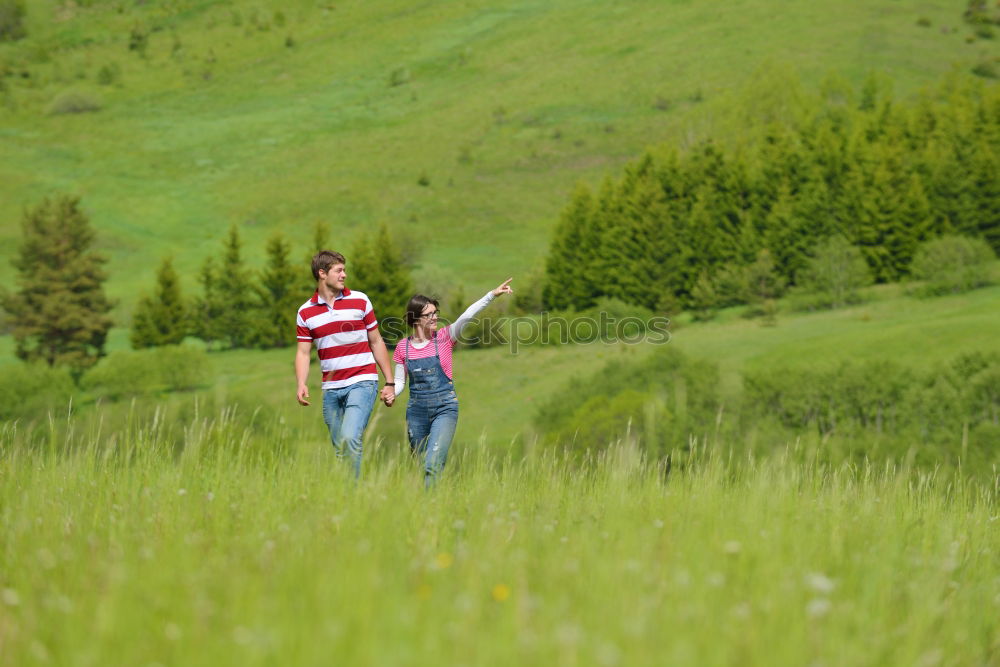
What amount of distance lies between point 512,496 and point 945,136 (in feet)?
276

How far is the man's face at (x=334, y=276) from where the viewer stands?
824 centimetres

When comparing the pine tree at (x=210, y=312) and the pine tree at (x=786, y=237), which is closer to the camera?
the pine tree at (x=786, y=237)

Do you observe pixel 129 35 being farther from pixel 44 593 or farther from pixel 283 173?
pixel 44 593

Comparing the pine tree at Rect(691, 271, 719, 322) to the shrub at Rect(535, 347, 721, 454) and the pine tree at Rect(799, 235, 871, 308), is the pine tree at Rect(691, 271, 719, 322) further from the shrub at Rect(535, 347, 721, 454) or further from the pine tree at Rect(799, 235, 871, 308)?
the shrub at Rect(535, 347, 721, 454)

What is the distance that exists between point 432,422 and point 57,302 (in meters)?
80.7

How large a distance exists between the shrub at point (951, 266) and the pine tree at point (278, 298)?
145 feet

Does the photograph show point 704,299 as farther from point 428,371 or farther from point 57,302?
point 428,371

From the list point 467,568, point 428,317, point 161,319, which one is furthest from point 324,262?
point 161,319

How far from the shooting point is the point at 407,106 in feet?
498

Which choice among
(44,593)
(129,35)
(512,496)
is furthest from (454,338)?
(129,35)

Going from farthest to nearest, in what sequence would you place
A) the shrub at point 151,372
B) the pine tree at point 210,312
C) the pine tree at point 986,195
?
the pine tree at point 210,312, the pine tree at point 986,195, the shrub at point 151,372

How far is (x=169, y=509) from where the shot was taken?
5.30 meters

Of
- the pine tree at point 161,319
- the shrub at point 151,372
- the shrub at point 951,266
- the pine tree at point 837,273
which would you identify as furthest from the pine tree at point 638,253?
the pine tree at point 161,319

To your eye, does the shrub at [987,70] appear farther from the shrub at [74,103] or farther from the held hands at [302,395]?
the held hands at [302,395]
